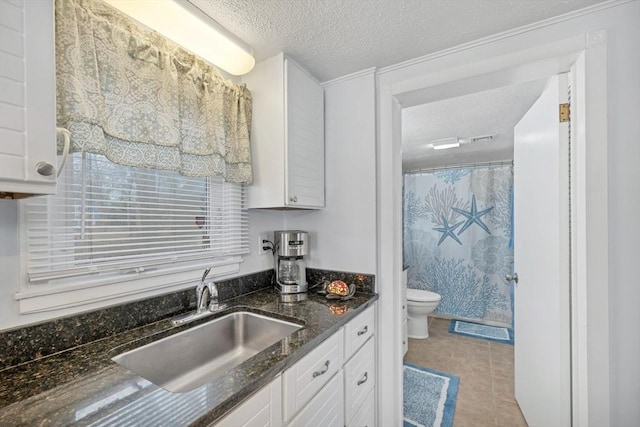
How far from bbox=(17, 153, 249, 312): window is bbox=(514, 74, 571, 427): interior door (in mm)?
1660

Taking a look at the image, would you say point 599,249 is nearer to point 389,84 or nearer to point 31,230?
point 389,84

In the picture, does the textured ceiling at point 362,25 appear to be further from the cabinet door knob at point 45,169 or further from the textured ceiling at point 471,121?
the cabinet door knob at point 45,169

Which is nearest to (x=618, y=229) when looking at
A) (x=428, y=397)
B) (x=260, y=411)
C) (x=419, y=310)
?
(x=260, y=411)

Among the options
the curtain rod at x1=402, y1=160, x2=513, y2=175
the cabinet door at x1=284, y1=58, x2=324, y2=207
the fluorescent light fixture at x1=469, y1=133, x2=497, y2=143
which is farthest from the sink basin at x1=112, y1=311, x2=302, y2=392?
the curtain rod at x1=402, y1=160, x2=513, y2=175

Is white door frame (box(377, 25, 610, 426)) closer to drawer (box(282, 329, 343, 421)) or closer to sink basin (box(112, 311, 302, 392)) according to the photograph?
drawer (box(282, 329, 343, 421))

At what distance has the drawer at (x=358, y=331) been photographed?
4.25 feet

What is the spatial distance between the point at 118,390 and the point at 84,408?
0.25 feet

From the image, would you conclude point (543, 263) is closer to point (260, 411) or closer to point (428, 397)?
point (428, 397)

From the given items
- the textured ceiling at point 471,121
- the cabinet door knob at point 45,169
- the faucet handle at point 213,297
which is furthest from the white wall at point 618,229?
the cabinet door knob at point 45,169

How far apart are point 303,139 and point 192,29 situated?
0.70 metres

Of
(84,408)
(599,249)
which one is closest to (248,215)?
(84,408)

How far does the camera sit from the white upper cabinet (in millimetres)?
1460

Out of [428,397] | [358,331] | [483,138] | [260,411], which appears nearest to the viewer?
[260,411]

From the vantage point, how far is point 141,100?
1.07m
